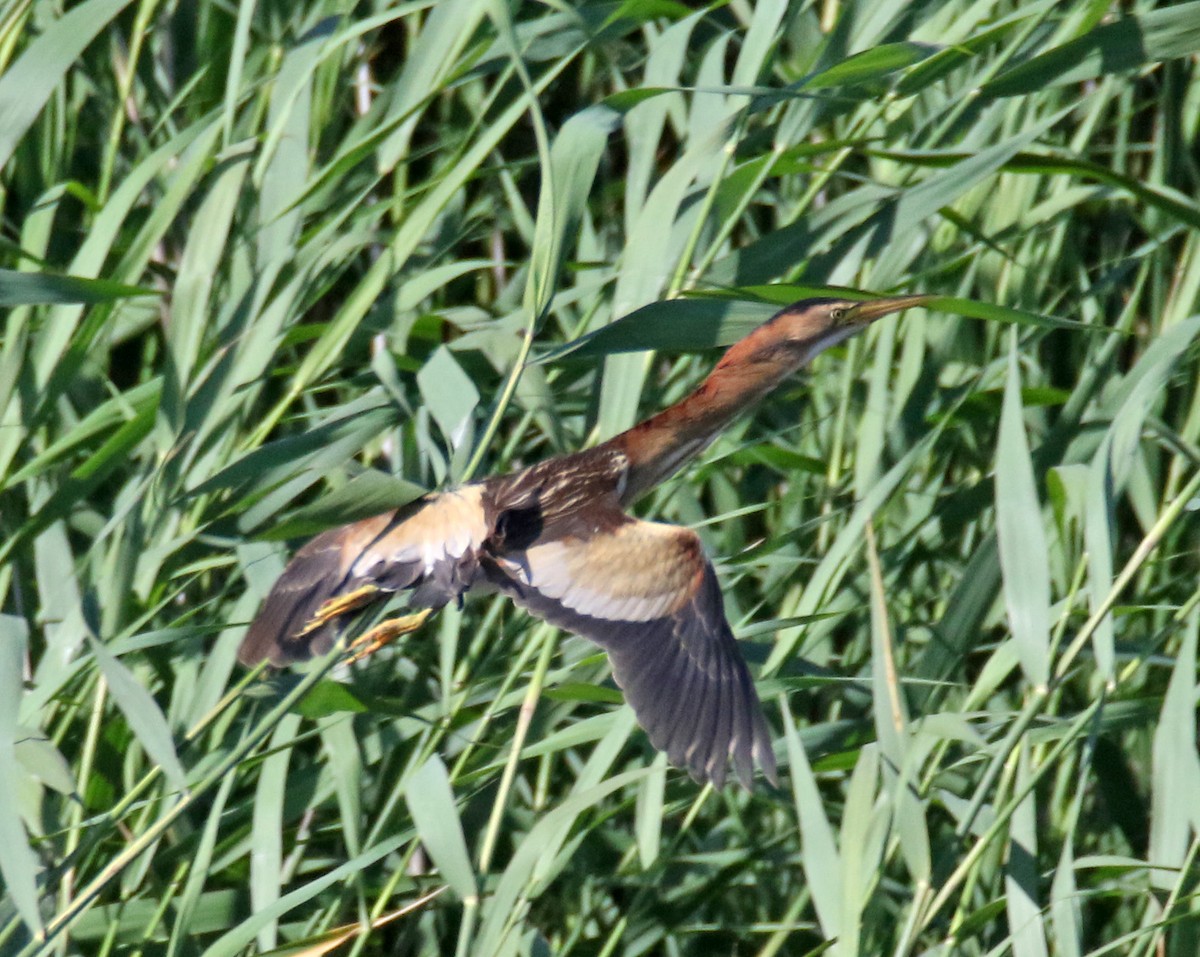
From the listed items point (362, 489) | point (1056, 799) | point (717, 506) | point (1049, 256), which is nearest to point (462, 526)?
point (362, 489)

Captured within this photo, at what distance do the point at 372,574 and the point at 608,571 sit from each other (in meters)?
0.25

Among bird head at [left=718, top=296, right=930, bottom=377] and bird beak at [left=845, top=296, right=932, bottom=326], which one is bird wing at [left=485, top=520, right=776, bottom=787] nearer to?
bird head at [left=718, top=296, right=930, bottom=377]

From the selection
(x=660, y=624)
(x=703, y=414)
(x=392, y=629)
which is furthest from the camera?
(x=703, y=414)

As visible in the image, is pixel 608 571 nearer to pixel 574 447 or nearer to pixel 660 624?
pixel 660 624

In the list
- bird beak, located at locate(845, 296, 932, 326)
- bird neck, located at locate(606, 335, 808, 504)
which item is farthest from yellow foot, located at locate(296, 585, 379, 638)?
bird beak, located at locate(845, 296, 932, 326)

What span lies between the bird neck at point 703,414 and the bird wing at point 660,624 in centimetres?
8

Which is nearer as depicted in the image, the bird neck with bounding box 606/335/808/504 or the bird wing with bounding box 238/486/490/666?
the bird wing with bounding box 238/486/490/666

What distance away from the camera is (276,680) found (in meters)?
1.50

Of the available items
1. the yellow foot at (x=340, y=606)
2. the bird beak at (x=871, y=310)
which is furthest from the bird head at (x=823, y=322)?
the yellow foot at (x=340, y=606)

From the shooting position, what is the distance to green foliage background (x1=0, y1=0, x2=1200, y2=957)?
135 centimetres

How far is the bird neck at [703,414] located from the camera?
174 centimetres

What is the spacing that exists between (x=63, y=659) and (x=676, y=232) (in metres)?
0.72

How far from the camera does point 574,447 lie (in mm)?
1829

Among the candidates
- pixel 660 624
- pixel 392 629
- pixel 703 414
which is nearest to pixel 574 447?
pixel 703 414
